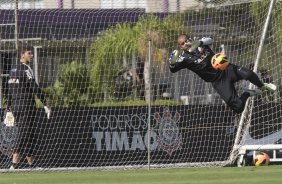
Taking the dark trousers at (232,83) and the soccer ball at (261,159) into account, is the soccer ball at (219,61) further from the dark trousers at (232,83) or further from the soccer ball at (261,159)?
the soccer ball at (261,159)

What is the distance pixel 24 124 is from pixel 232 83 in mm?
3831

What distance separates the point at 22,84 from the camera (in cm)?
1719

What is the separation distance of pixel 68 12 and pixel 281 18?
4.21 m

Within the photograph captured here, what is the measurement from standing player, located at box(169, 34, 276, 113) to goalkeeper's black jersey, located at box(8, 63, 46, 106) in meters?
2.54

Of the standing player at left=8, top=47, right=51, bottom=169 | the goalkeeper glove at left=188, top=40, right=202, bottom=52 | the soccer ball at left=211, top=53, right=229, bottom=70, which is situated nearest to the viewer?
the soccer ball at left=211, top=53, right=229, bottom=70

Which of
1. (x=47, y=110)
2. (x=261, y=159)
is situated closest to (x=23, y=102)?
(x=47, y=110)

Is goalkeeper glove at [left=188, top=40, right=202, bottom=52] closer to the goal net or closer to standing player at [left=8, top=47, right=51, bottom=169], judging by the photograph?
the goal net

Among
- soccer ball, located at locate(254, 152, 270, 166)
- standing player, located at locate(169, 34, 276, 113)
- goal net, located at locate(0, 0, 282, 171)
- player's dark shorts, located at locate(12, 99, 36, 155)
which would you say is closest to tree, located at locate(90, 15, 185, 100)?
goal net, located at locate(0, 0, 282, 171)

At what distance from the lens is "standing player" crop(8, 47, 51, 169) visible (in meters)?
17.1

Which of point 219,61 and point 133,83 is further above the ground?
point 219,61

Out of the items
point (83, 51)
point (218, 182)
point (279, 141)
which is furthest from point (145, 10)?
point (218, 182)

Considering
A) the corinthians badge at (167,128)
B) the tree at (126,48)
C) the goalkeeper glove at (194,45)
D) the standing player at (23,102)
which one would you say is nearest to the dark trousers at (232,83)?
the goalkeeper glove at (194,45)

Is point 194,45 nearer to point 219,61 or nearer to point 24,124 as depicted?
point 219,61

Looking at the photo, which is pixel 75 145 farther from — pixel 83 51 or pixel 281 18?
pixel 281 18
